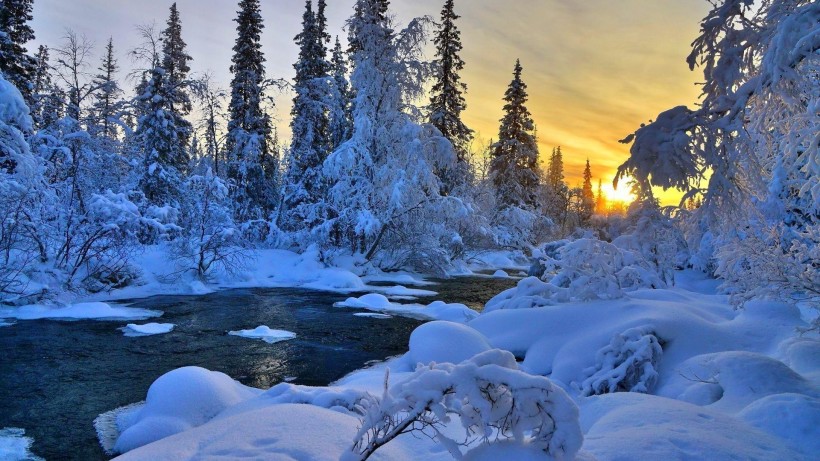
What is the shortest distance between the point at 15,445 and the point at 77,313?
8.27 m

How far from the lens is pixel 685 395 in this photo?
18.9 feet

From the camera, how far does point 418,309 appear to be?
48.6ft

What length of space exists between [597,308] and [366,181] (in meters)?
15.2

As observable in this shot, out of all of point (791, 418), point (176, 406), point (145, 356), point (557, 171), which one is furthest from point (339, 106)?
point (557, 171)

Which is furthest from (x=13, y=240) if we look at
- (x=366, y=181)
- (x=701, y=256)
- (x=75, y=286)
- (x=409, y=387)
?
(x=701, y=256)

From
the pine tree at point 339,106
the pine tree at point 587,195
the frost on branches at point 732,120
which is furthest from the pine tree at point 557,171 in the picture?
the frost on branches at point 732,120

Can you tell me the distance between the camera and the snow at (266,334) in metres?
10.7

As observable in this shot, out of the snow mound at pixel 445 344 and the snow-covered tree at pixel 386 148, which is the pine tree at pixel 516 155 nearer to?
the snow-covered tree at pixel 386 148

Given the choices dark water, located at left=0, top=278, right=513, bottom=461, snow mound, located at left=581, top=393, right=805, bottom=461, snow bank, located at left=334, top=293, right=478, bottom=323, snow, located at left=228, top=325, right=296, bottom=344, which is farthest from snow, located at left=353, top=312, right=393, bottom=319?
snow mound, located at left=581, top=393, right=805, bottom=461

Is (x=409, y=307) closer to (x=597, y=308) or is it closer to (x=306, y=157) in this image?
(x=597, y=308)

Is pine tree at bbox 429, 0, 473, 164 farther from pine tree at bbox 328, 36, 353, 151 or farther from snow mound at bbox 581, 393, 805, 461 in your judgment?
snow mound at bbox 581, 393, 805, 461

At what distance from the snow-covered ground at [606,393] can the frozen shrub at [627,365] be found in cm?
2

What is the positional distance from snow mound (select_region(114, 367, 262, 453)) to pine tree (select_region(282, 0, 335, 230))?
19650 millimetres

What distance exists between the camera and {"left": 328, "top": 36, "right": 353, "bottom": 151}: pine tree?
1074 inches
